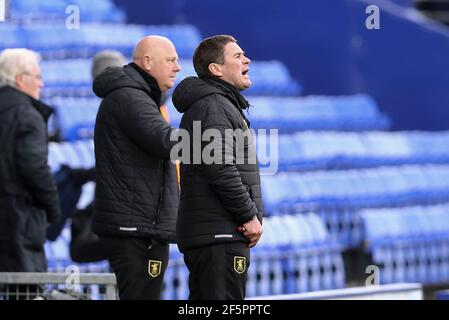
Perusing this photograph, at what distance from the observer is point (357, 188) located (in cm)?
1091

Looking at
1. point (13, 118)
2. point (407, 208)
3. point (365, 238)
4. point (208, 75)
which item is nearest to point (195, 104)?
point (208, 75)

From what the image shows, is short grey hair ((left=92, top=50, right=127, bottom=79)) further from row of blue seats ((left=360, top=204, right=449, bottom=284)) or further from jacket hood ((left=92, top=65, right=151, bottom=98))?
row of blue seats ((left=360, top=204, right=449, bottom=284))

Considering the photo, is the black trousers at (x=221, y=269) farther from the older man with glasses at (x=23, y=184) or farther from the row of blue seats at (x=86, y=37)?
the row of blue seats at (x=86, y=37)

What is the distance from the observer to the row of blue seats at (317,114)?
1095 cm

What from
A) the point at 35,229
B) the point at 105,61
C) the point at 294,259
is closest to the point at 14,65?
the point at 105,61

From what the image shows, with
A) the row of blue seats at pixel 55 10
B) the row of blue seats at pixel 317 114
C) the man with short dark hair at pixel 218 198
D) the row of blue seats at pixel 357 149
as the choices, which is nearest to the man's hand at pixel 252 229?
the man with short dark hair at pixel 218 198

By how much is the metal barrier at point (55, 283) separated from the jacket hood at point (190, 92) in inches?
38.8

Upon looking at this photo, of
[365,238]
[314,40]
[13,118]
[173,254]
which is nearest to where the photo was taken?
[13,118]

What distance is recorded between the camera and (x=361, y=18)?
35.7 feet

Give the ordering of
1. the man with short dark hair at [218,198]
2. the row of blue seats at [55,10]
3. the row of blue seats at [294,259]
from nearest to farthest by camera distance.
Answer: the man with short dark hair at [218,198]
the row of blue seats at [55,10]
the row of blue seats at [294,259]

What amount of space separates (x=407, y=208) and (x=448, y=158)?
2.01 ft

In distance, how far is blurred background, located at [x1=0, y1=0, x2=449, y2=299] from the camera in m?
9.63

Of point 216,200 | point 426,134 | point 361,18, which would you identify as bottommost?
point 216,200

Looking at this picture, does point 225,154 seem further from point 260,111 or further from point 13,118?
point 260,111
